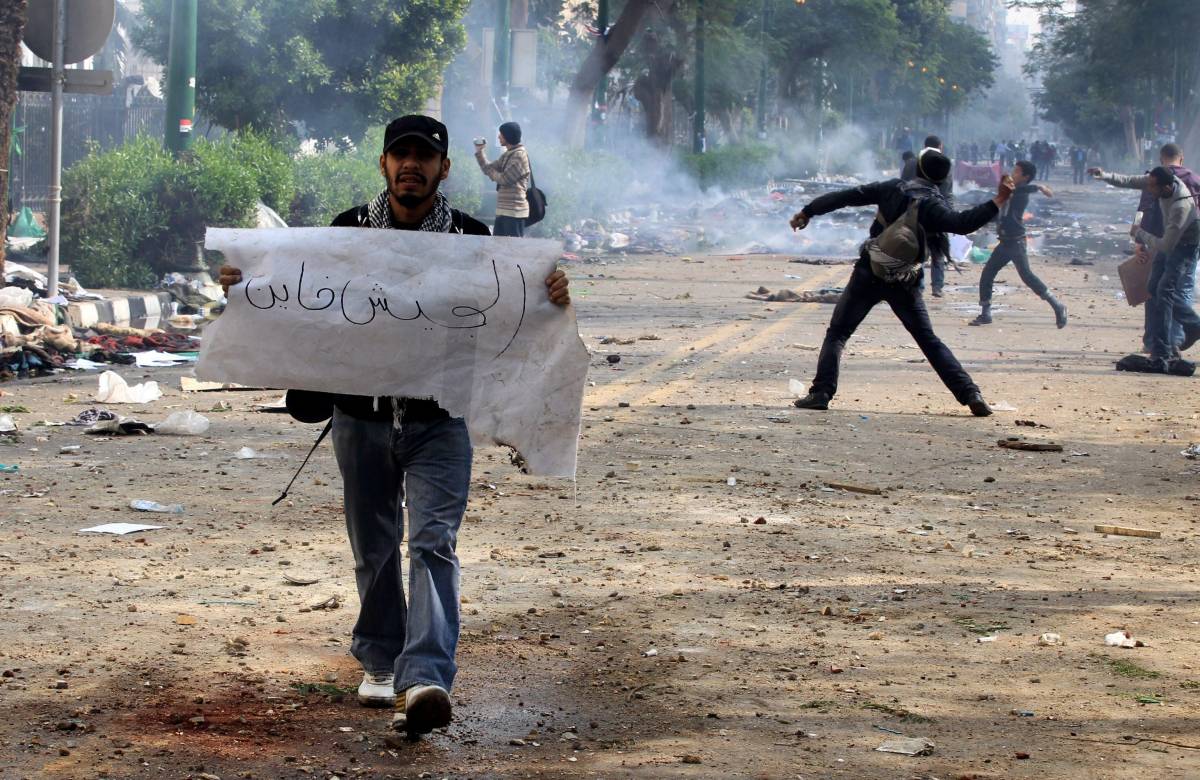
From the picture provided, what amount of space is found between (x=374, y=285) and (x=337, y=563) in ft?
6.66

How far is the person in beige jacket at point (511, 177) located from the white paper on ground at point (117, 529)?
9544mm

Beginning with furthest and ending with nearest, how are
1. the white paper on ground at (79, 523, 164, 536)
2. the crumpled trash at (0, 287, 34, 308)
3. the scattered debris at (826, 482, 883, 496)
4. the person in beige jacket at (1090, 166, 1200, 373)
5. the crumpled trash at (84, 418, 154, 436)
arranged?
the person in beige jacket at (1090, 166, 1200, 373) < the crumpled trash at (0, 287, 34, 308) < the crumpled trash at (84, 418, 154, 436) < the scattered debris at (826, 482, 883, 496) < the white paper on ground at (79, 523, 164, 536)

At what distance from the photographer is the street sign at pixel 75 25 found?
13547 mm

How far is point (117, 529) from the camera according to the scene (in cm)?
662

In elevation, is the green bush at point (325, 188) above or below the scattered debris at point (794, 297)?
above

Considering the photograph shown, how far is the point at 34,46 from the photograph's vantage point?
1377cm

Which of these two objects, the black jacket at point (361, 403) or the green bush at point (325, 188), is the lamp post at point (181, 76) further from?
the black jacket at point (361, 403)

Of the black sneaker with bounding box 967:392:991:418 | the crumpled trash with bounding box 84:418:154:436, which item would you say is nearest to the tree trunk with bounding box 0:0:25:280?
the crumpled trash with bounding box 84:418:154:436

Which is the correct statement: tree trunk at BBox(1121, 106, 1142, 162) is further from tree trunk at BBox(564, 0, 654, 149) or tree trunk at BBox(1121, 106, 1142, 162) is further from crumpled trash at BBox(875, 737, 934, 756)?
crumpled trash at BBox(875, 737, 934, 756)

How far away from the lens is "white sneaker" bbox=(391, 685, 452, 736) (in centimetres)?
404

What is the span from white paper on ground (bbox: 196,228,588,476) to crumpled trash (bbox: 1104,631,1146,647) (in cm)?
209

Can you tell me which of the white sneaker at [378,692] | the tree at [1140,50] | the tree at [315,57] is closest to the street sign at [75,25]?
the tree at [315,57]

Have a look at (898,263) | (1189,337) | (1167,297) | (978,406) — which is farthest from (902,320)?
(1189,337)

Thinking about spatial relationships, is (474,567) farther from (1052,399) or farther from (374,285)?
(1052,399)
